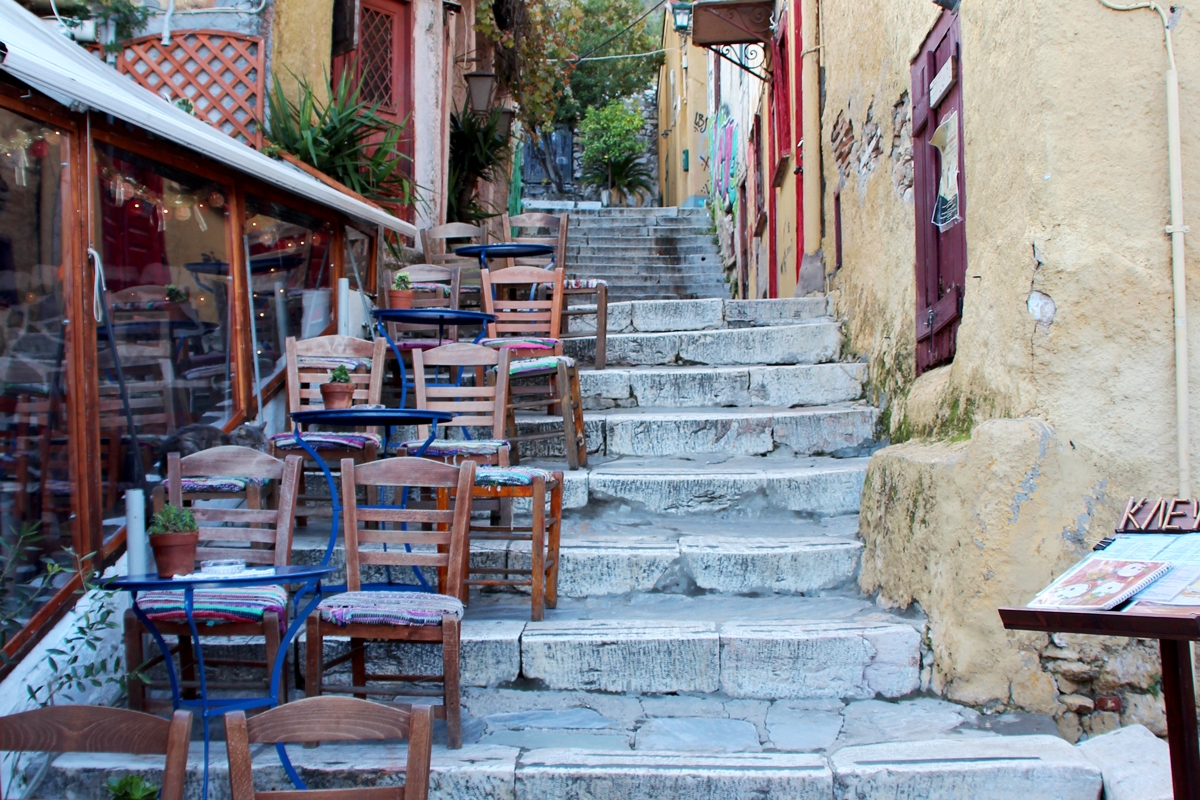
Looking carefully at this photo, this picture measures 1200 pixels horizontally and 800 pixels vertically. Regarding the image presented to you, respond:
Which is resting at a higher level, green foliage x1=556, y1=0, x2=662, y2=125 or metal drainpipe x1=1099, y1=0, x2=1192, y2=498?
green foliage x1=556, y1=0, x2=662, y2=125

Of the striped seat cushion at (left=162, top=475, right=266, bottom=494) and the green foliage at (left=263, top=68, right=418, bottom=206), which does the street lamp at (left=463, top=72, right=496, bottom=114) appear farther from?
the striped seat cushion at (left=162, top=475, right=266, bottom=494)

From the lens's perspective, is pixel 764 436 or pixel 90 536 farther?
pixel 764 436

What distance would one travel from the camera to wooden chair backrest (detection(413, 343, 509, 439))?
4109mm

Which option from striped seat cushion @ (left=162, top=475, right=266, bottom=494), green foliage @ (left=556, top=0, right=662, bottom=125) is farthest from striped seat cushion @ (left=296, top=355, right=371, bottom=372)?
green foliage @ (left=556, top=0, right=662, bottom=125)

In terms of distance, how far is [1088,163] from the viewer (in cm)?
266

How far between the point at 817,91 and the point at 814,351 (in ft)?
6.55

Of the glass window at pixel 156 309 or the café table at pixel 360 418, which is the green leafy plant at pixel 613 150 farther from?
the café table at pixel 360 418

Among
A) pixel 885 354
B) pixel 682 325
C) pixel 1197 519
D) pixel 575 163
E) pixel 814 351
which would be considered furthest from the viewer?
pixel 575 163

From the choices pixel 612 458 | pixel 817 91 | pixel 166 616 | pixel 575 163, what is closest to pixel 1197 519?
pixel 166 616

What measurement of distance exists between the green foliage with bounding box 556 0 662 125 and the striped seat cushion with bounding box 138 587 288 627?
15911 mm

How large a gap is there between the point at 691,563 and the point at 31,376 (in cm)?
217

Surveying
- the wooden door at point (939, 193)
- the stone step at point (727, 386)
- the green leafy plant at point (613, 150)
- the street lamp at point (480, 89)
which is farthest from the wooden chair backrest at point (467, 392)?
the green leafy plant at point (613, 150)

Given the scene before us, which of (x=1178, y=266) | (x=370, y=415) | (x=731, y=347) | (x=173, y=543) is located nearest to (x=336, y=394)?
(x=370, y=415)

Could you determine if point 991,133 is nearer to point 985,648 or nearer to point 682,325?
point 985,648
